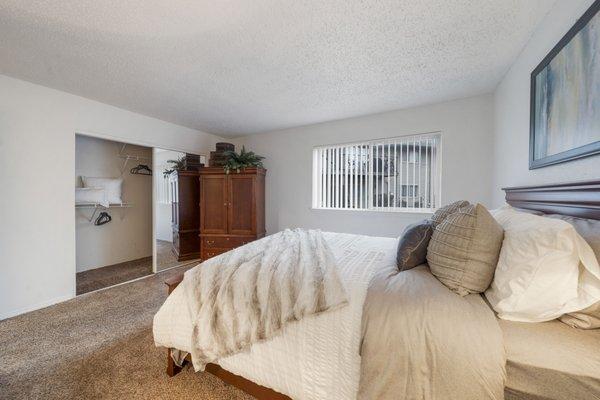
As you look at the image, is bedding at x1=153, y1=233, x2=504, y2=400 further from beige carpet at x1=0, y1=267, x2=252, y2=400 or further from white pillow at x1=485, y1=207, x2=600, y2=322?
beige carpet at x1=0, y1=267, x2=252, y2=400

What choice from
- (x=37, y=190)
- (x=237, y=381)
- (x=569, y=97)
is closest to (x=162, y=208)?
(x=37, y=190)

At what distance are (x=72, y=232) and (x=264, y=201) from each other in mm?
2537

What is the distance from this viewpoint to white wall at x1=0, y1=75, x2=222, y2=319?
2197 millimetres

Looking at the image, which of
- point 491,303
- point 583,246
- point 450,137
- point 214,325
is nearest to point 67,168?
point 214,325

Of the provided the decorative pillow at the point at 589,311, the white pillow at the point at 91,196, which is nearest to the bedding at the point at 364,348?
the decorative pillow at the point at 589,311

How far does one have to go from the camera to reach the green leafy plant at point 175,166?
11.9 feet

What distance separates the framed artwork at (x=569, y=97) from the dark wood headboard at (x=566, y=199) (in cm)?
18

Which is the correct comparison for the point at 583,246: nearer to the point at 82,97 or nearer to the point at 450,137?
the point at 450,137

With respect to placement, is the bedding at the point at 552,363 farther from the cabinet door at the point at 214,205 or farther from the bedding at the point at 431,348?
the cabinet door at the point at 214,205

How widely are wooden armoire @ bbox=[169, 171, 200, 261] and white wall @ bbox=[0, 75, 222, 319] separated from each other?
1218 mm

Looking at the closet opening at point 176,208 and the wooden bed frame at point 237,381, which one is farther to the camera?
the closet opening at point 176,208

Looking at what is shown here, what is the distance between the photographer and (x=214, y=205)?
3.69 metres

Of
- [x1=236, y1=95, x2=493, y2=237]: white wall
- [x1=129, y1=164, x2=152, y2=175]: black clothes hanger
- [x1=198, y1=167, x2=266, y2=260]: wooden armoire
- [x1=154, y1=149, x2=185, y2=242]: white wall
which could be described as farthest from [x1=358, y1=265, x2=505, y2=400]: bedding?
[x1=129, y1=164, x2=152, y2=175]: black clothes hanger

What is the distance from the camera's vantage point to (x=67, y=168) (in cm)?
256
